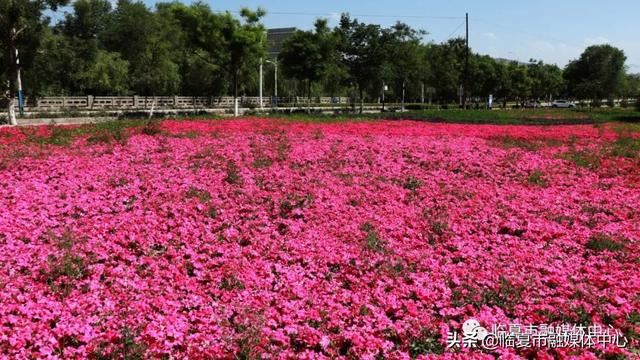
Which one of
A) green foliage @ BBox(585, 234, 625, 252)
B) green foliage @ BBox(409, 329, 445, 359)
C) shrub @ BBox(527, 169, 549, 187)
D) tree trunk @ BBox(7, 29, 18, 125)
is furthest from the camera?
tree trunk @ BBox(7, 29, 18, 125)

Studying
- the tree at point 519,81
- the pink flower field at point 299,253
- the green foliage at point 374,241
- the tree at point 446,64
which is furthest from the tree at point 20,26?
the tree at point 519,81

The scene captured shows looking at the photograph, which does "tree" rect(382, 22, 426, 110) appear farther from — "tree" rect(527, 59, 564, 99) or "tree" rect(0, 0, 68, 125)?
"tree" rect(527, 59, 564, 99)

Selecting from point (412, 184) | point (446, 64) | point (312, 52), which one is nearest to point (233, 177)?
point (412, 184)

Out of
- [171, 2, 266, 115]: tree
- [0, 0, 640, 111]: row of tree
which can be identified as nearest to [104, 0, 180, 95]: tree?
[0, 0, 640, 111]: row of tree

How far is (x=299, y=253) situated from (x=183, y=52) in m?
52.0

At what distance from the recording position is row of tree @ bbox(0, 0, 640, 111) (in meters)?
24.5

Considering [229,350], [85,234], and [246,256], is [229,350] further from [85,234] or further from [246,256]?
[85,234]

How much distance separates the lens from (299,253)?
22.2 feet

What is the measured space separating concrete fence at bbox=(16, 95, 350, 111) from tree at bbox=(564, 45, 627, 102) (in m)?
55.9

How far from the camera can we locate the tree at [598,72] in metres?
93.2

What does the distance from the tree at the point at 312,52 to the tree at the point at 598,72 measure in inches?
2548

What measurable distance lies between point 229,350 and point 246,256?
2152 millimetres

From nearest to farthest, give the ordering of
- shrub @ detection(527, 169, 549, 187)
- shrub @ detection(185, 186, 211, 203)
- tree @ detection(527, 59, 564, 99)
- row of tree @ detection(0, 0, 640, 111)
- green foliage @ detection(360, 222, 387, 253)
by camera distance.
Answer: green foliage @ detection(360, 222, 387, 253) → shrub @ detection(185, 186, 211, 203) → shrub @ detection(527, 169, 549, 187) → row of tree @ detection(0, 0, 640, 111) → tree @ detection(527, 59, 564, 99)

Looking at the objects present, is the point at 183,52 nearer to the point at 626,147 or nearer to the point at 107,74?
the point at 107,74
